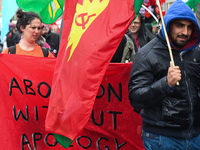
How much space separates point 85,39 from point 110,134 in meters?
1.60

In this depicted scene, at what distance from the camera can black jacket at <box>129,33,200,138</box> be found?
3.27 meters

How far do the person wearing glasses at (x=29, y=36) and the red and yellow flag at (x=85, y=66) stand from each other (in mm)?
1752

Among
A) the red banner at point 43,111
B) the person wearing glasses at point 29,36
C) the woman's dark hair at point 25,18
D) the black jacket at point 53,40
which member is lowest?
the red banner at point 43,111

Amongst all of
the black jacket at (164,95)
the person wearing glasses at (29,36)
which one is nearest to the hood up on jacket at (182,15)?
the black jacket at (164,95)

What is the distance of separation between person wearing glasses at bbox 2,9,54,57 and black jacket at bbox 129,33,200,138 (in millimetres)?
1984

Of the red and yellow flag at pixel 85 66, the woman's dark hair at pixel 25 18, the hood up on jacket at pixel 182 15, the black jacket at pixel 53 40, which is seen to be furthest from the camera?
the black jacket at pixel 53 40

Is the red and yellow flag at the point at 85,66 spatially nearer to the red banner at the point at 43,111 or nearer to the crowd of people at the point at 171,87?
the crowd of people at the point at 171,87

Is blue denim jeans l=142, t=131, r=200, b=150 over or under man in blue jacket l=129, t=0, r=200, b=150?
under

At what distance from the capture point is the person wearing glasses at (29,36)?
5.05 metres

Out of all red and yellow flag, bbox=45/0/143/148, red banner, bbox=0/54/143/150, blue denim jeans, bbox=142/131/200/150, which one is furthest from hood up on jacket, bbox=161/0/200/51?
red banner, bbox=0/54/143/150

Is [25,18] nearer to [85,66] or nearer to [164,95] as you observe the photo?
[85,66]

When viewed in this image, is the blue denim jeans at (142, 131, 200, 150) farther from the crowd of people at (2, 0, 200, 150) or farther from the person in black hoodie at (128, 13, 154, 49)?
the person in black hoodie at (128, 13, 154, 49)

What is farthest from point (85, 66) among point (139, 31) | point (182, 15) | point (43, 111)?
point (139, 31)

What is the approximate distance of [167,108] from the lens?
3.29 m
